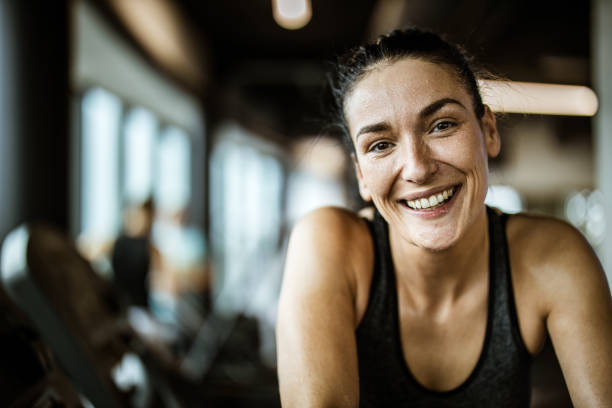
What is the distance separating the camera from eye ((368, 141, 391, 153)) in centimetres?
97

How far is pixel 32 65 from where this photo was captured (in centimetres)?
252

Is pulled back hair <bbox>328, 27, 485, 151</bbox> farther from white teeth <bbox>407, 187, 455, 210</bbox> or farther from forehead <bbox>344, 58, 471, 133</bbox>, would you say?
white teeth <bbox>407, 187, 455, 210</bbox>

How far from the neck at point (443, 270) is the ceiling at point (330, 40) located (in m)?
0.39

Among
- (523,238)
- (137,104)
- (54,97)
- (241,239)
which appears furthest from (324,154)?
(523,238)

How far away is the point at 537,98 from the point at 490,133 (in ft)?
1.97

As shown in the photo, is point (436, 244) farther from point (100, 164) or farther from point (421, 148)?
point (100, 164)

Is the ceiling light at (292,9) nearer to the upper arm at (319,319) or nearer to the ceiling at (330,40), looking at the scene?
the ceiling at (330,40)

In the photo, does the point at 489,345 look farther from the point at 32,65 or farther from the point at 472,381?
the point at 32,65

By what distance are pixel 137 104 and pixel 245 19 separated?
1.83 meters

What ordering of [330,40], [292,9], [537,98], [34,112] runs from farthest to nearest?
[330,40], [292,9], [34,112], [537,98]

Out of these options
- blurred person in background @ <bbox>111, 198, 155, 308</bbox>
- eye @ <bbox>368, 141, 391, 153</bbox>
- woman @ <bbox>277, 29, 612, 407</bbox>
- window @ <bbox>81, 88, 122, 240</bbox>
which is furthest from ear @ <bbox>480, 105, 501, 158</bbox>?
window @ <bbox>81, 88, 122, 240</bbox>

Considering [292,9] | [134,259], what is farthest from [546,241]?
[134,259]

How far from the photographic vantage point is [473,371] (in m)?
1.04

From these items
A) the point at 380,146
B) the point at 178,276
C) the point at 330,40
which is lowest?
the point at 178,276
